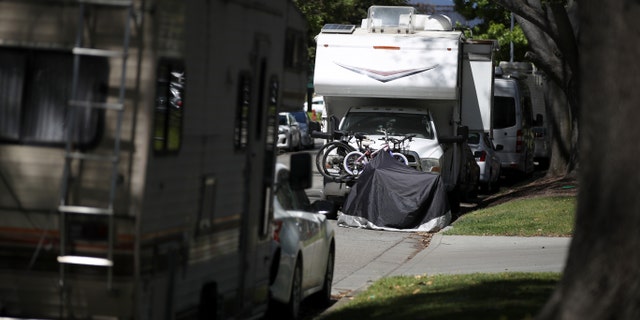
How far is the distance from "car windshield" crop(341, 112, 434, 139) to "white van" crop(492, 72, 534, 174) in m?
8.85

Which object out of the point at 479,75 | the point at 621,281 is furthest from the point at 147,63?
the point at 479,75

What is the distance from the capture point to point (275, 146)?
917cm

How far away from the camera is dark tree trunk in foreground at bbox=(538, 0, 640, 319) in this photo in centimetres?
620

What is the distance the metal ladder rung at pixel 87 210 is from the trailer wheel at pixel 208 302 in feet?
4.80

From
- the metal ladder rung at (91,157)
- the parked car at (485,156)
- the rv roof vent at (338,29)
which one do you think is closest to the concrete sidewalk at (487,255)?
the rv roof vent at (338,29)

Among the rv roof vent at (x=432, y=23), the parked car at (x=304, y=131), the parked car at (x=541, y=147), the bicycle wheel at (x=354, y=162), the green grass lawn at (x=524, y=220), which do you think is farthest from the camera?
the parked car at (x=304, y=131)

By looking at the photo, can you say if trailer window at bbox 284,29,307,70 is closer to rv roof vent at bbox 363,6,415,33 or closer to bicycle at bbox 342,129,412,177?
bicycle at bbox 342,129,412,177

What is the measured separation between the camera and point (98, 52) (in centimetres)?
637

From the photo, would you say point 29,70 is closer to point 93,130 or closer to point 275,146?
point 93,130

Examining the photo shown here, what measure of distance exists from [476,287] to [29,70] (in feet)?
21.2

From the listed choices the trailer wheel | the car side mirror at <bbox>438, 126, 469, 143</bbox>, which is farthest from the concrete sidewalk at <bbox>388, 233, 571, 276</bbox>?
the trailer wheel

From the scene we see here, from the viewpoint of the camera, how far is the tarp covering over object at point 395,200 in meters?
19.3

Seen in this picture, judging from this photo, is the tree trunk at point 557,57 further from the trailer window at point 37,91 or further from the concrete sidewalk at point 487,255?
the trailer window at point 37,91

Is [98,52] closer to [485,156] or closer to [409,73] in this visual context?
[409,73]
